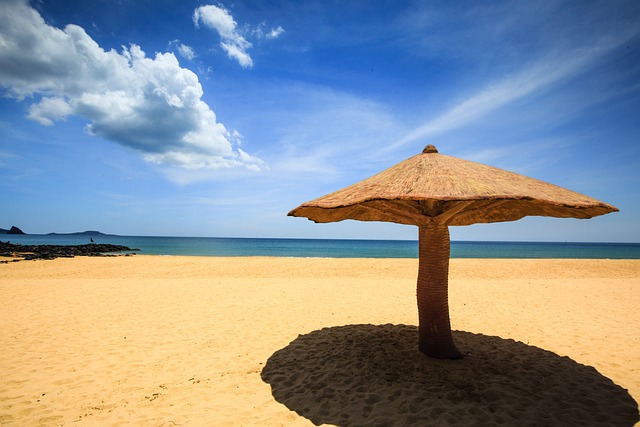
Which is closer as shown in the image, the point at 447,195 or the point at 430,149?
the point at 447,195

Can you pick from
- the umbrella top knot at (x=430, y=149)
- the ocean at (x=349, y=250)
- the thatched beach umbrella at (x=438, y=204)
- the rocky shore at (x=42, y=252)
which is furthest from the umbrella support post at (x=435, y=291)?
the ocean at (x=349, y=250)

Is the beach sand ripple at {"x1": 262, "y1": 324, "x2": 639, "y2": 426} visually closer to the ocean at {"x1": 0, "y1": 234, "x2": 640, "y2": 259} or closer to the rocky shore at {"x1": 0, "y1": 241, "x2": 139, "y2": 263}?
the rocky shore at {"x1": 0, "y1": 241, "x2": 139, "y2": 263}

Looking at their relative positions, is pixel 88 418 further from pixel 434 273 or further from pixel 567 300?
pixel 567 300

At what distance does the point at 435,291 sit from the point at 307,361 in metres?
2.58

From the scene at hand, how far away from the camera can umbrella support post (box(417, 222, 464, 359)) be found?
5102 millimetres

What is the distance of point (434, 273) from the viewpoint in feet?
16.8

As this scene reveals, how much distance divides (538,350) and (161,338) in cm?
792

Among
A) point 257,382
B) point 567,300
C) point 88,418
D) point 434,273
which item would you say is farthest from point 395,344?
point 567,300

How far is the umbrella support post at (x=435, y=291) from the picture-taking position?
5.10m

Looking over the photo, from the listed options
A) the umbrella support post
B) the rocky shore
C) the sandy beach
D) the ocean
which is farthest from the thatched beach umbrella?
the ocean

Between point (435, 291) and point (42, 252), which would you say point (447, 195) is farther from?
point (42, 252)

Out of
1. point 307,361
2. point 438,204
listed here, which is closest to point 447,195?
point 438,204

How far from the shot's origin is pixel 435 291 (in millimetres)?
5137

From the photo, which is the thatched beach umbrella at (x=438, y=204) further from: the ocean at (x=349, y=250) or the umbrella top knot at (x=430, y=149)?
the ocean at (x=349, y=250)
